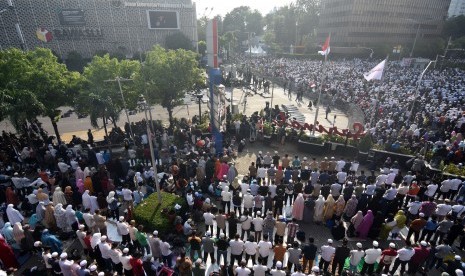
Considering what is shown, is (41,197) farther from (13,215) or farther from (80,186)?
(80,186)

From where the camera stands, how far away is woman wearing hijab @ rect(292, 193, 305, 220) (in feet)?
33.3

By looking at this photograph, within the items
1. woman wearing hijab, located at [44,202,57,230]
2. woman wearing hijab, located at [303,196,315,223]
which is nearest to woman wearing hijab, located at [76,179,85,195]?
woman wearing hijab, located at [44,202,57,230]

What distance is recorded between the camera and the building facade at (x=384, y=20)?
63.2 metres

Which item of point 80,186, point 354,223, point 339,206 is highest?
point 339,206

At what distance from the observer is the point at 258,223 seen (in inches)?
353

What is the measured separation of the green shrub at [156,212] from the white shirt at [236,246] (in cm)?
255

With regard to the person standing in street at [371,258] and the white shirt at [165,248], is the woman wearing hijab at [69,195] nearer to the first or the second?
the white shirt at [165,248]

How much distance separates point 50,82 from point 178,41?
3651 centimetres

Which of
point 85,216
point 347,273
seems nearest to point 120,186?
point 85,216

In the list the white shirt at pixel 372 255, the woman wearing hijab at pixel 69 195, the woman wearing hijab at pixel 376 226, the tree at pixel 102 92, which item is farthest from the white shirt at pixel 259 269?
the tree at pixel 102 92

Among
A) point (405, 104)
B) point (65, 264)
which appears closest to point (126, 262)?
point (65, 264)

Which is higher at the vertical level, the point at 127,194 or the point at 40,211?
the point at 127,194

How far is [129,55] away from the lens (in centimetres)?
5016

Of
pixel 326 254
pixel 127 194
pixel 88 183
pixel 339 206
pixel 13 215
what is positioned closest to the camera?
pixel 326 254
